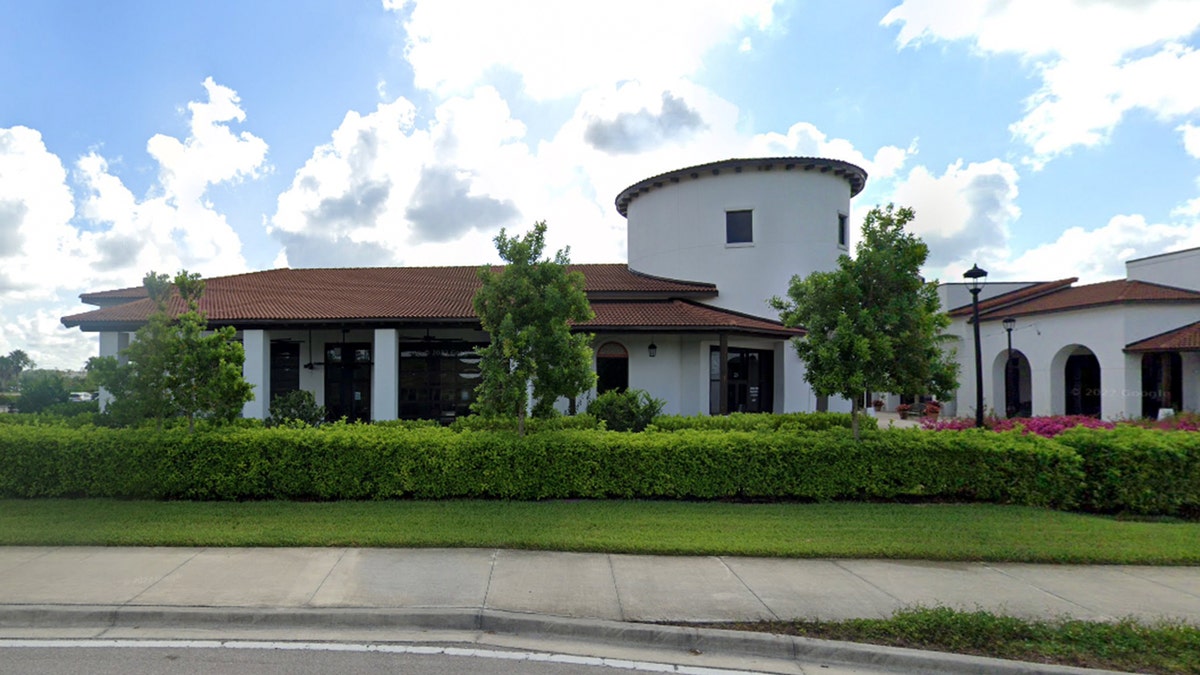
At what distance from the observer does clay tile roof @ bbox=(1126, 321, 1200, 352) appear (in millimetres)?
19672

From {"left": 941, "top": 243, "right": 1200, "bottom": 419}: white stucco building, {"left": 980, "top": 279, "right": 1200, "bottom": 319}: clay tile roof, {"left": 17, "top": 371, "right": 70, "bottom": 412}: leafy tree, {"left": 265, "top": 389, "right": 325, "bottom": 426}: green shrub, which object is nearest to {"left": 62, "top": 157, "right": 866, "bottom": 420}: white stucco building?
{"left": 265, "top": 389, "right": 325, "bottom": 426}: green shrub

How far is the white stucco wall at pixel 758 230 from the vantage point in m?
19.8

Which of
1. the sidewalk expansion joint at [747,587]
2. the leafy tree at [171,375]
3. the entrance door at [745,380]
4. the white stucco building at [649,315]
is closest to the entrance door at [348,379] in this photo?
the white stucco building at [649,315]

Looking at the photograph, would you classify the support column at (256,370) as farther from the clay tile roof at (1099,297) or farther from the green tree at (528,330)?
the clay tile roof at (1099,297)

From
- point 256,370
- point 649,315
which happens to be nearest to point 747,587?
point 649,315

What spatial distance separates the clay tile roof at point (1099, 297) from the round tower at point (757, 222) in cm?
1045

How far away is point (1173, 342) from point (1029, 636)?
22.8 m

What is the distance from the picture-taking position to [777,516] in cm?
812

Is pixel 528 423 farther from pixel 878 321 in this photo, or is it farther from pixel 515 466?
pixel 878 321

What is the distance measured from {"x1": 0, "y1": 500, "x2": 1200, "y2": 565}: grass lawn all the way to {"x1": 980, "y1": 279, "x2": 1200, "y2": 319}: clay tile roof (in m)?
18.2

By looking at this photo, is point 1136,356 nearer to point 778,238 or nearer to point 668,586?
point 778,238

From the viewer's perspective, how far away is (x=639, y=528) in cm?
743

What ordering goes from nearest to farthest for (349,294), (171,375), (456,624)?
(456,624) < (171,375) < (349,294)

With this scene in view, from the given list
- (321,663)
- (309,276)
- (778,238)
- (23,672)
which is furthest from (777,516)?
(309,276)
